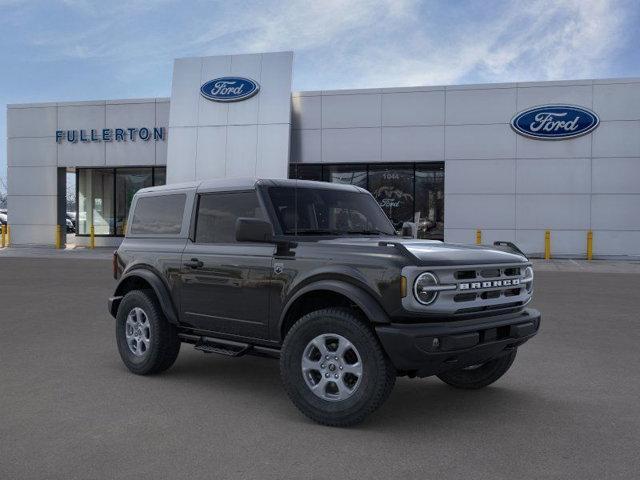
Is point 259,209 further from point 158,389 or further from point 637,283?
point 637,283

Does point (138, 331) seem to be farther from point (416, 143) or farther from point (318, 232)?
point (416, 143)

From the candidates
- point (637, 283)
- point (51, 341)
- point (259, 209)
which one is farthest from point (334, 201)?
point (637, 283)

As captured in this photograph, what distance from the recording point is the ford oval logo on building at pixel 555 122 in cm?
2256

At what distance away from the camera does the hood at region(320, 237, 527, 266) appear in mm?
4523

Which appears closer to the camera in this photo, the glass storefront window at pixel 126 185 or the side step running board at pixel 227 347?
the side step running board at pixel 227 347

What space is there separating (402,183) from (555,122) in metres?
6.02

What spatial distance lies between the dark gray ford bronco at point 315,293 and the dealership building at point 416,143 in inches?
A: 685

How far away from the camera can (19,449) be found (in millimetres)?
4137

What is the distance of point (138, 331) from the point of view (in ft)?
20.7

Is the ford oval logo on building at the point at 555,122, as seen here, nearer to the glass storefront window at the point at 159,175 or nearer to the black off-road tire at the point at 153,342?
the glass storefront window at the point at 159,175

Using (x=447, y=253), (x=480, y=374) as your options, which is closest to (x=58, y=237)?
(x=480, y=374)

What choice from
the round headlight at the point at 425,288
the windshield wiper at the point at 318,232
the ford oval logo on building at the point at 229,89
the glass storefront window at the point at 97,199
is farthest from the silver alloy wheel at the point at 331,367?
the glass storefront window at the point at 97,199

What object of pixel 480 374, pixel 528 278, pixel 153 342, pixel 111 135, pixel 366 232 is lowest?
pixel 480 374

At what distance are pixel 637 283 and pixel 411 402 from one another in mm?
12210
